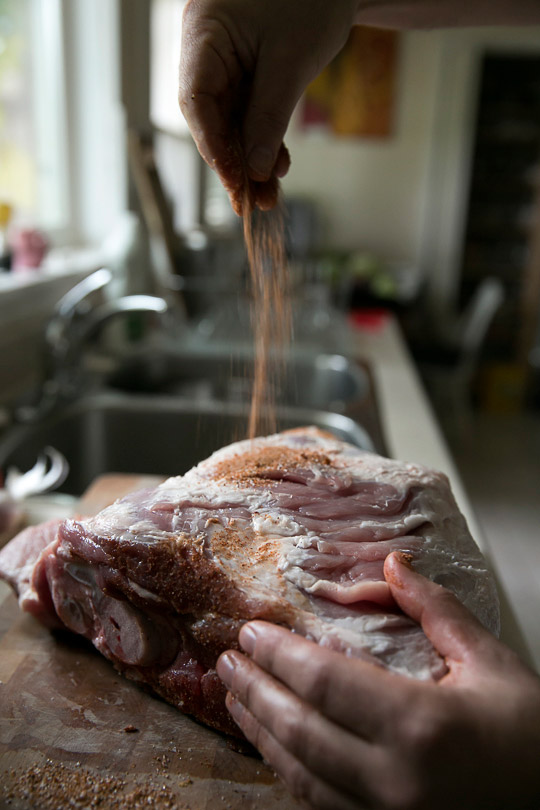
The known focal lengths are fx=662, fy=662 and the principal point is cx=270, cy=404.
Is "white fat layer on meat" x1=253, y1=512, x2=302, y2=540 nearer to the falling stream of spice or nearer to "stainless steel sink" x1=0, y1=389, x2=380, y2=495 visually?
the falling stream of spice

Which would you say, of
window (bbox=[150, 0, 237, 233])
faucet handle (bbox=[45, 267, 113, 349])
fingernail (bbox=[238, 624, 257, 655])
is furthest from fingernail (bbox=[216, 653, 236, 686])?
A: window (bbox=[150, 0, 237, 233])

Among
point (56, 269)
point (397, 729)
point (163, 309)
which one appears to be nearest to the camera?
point (397, 729)

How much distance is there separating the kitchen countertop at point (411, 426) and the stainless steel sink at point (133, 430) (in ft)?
0.54

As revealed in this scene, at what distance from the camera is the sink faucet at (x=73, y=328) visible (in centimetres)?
144

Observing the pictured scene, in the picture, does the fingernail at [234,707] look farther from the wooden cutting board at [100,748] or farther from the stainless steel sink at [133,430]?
the stainless steel sink at [133,430]

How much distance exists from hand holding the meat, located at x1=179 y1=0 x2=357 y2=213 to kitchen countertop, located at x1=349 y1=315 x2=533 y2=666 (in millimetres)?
692

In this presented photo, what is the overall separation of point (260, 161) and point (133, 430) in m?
0.96

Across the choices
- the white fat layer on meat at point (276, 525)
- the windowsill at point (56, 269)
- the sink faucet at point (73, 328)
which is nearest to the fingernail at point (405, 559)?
the white fat layer on meat at point (276, 525)

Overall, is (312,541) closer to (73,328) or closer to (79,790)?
(79,790)

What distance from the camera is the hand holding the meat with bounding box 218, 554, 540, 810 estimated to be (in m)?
0.47

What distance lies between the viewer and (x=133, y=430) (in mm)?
1547

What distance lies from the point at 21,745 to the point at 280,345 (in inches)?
21.9

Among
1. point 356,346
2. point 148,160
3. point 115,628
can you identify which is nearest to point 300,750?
point 115,628

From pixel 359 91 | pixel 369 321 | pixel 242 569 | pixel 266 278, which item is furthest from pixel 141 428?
pixel 359 91
